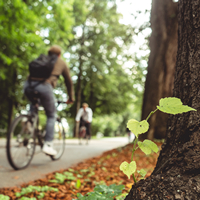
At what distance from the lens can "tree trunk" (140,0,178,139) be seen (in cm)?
676

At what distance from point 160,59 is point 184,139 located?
232 inches

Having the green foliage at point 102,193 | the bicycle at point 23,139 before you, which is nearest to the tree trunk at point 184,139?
the green foliage at point 102,193

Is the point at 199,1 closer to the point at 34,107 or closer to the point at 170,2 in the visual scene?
the point at 34,107

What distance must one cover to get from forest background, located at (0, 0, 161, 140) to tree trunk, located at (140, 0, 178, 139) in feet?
1.57

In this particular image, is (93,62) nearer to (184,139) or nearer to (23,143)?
(23,143)

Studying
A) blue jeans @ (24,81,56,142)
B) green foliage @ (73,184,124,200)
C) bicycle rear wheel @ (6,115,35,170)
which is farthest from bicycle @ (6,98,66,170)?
green foliage @ (73,184,124,200)

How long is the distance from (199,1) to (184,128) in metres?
0.91

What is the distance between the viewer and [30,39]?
9945mm

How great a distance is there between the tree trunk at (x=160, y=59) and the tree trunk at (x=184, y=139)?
5.32 m

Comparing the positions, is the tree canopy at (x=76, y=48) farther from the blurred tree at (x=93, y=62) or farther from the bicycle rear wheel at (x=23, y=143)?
the bicycle rear wheel at (x=23, y=143)

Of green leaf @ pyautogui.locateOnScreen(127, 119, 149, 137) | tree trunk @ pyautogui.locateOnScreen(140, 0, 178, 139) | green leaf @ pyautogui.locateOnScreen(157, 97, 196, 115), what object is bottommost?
green leaf @ pyautogui.locateOnScreen(127, 119, 149, 137)

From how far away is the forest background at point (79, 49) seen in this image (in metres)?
8.95

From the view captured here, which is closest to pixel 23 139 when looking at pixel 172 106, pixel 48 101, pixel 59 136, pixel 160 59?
pixel 48 101

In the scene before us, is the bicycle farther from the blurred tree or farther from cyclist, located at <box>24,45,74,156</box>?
the blurred tree
